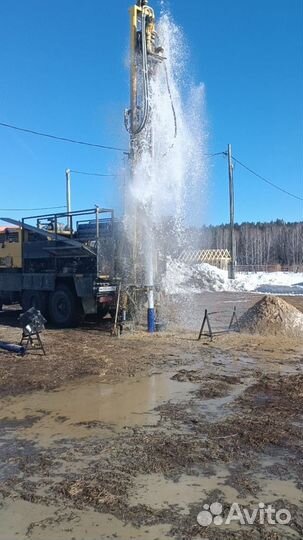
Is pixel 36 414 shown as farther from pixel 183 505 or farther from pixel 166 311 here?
pixel 166 311

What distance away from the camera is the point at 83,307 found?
1403 cm

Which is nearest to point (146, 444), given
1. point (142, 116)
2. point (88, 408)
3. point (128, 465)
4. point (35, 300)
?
point (128, 465)

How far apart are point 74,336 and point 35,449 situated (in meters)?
7.90

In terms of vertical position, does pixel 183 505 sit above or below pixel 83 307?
below

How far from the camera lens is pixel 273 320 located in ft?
41.2

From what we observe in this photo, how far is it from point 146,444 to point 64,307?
10033 millimetres

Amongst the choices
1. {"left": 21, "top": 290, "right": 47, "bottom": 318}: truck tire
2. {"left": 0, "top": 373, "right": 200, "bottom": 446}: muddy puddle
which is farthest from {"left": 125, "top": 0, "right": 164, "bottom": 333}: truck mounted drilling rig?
{"left": 0, "top": 373, "right": 200, "bottom": 446}: muddy puddle

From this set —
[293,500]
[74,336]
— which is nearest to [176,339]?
Answer: [74,336]

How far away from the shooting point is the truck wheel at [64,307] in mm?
14477

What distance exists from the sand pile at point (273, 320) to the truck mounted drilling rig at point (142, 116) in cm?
252

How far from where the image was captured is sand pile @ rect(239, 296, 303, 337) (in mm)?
12406

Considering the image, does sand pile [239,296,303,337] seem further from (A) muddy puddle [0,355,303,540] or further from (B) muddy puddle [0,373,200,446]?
(A) muddy puddle [0,355,303,540]

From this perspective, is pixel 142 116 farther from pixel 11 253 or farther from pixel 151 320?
pixel 11 253

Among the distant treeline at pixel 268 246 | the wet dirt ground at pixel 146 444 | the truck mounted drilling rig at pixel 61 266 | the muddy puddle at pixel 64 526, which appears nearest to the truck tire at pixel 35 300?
the truck mounted drilling rig at pixel 61 266
